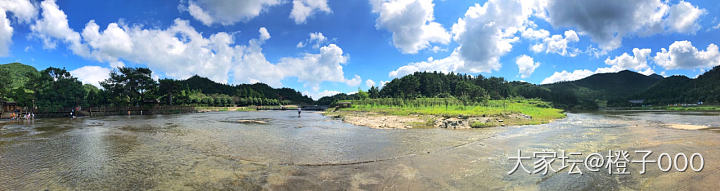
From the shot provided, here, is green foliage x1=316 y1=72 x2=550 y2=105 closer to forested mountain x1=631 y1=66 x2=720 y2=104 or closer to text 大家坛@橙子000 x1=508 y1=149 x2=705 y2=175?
forested mountain x1=631 y1=66 x2=720 y2=104

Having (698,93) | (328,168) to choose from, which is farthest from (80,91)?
(698,93)

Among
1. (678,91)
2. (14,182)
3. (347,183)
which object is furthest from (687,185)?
(678,91)

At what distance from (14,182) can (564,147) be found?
1974 centimetres

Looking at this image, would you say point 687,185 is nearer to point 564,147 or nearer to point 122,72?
point 564,147

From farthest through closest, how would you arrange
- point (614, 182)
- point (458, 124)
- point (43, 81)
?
1. point (43, 81)
2. point (458, 124)
3. point (614, 182)

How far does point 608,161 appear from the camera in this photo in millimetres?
8961

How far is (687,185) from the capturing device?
6164mm

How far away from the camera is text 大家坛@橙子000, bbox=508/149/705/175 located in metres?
7.85

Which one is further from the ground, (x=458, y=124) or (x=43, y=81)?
(x=43, y=81)

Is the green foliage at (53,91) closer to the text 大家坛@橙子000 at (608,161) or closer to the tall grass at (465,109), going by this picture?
the tall grass at (465,109)

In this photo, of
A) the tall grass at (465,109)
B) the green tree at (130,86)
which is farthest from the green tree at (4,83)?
the tall grass at (465,109)

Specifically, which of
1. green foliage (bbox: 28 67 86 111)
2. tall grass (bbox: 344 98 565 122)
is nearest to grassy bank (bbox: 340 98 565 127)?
tall grass (bbox: 344 98 565 122)

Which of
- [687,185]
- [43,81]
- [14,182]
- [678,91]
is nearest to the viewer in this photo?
[687,185]

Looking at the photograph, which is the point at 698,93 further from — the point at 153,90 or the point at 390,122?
the point at 153,90
